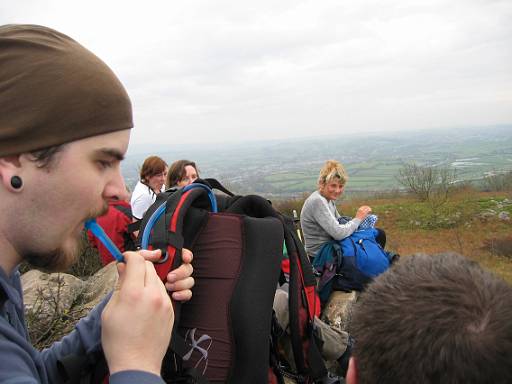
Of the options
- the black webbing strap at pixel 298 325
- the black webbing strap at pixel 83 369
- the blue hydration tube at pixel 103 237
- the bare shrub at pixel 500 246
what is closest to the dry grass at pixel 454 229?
the bare shrub at pixel 500 246

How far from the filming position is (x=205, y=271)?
→ 175 cm

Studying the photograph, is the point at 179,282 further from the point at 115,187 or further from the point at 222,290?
the point at 115,187

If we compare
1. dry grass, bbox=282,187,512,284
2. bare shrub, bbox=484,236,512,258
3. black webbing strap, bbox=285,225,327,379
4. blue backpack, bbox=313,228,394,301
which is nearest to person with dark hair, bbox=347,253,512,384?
black webbing strap, bbox=285,225,327,379

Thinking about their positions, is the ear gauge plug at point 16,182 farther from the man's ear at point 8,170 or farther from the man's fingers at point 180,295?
the man's fingers at point 180,295

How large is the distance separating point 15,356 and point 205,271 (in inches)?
37.5

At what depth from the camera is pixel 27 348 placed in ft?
3.09

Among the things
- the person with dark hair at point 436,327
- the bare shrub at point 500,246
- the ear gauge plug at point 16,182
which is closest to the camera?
the person with dark hair at point 436,327

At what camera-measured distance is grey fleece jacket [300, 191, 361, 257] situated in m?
4.20

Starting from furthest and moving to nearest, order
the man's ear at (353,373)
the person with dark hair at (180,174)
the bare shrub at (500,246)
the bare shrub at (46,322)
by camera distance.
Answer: the bare shrub at (500,246) < the person with dark hair at (180,174) < the bare shrub at (46,322) < the man's ear at (353,373)

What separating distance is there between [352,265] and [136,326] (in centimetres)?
340

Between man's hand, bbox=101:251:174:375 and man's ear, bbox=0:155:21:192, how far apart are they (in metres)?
0.36

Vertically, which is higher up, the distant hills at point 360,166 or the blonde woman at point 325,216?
the blonde woman at point 325,216

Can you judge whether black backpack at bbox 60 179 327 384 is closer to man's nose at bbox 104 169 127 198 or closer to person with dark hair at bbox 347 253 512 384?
man's nose at bbox 104 169 127 198

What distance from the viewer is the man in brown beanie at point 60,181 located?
0.86m
